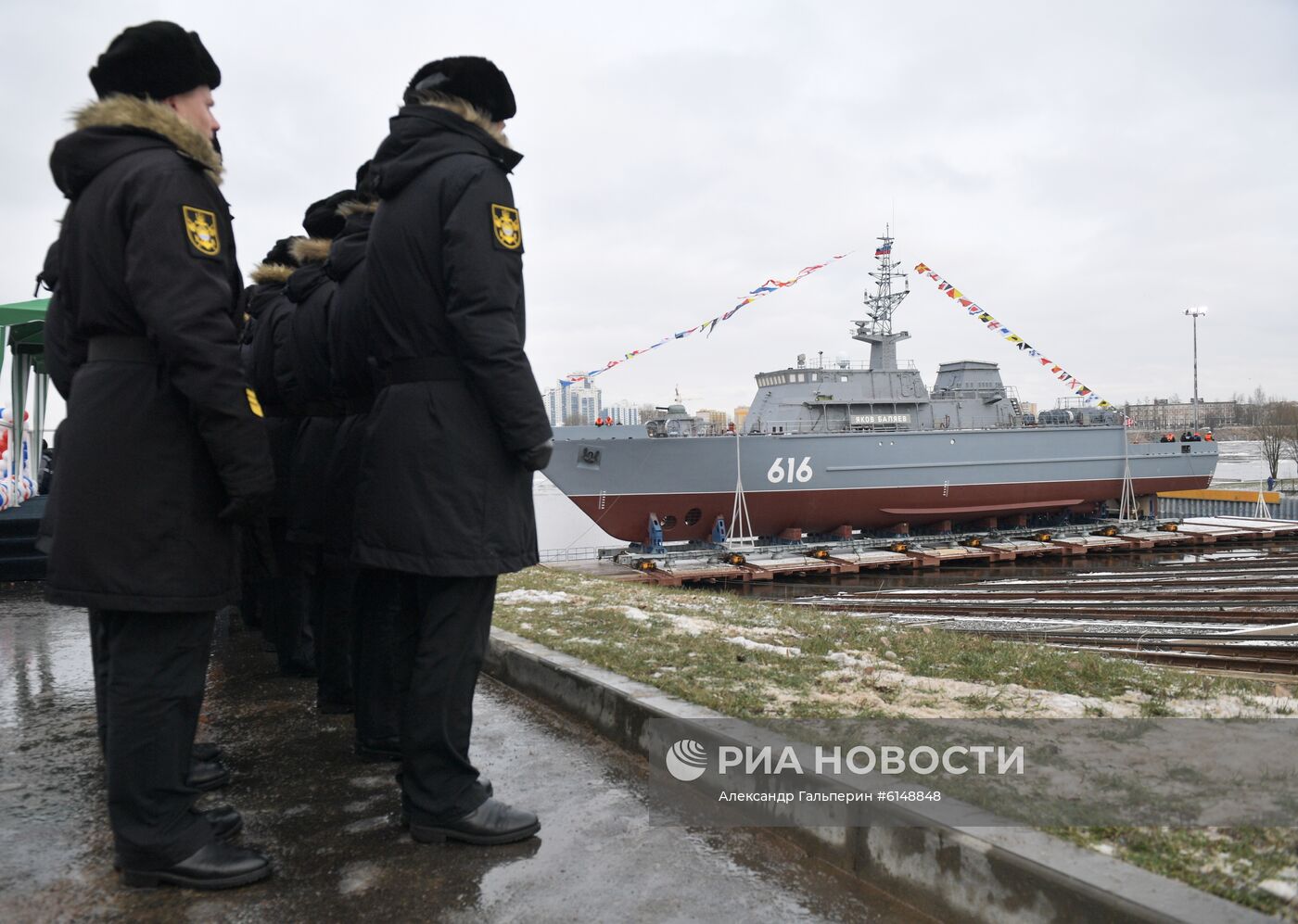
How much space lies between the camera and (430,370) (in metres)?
2.57

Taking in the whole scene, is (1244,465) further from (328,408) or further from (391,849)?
(391,849)

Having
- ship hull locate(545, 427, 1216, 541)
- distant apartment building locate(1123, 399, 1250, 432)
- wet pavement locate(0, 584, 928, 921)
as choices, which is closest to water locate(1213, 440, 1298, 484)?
distant apartment building locate(1123, 399, 1250, 432)

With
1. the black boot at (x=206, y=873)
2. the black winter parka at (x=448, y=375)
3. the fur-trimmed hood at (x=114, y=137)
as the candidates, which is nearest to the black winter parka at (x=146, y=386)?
the fur-trimmed hood at (x=114, y=137)

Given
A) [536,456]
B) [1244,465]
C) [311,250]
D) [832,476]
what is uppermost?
[311,250]

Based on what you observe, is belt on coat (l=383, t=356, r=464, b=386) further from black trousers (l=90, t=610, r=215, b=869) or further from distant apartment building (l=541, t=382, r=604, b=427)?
distant apartment building (l=541, t=382, r=604, b=427)

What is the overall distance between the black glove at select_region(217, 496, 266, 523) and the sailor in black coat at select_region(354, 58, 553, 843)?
31cm

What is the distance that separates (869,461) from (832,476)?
1.31 meters

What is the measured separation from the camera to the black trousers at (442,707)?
8.19 feet

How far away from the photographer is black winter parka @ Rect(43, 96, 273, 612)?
2.20 metres

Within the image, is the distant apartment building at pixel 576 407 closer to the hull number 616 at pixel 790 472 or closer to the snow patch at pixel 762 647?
the hull number 616 at pixel 790 472

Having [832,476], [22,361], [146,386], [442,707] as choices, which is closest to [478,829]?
[442,707]

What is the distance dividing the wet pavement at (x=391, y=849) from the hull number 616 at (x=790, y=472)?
70.3 feet

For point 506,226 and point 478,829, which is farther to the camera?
point 506,226

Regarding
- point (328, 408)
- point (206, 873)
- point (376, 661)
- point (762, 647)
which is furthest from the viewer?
point (762, 647)
